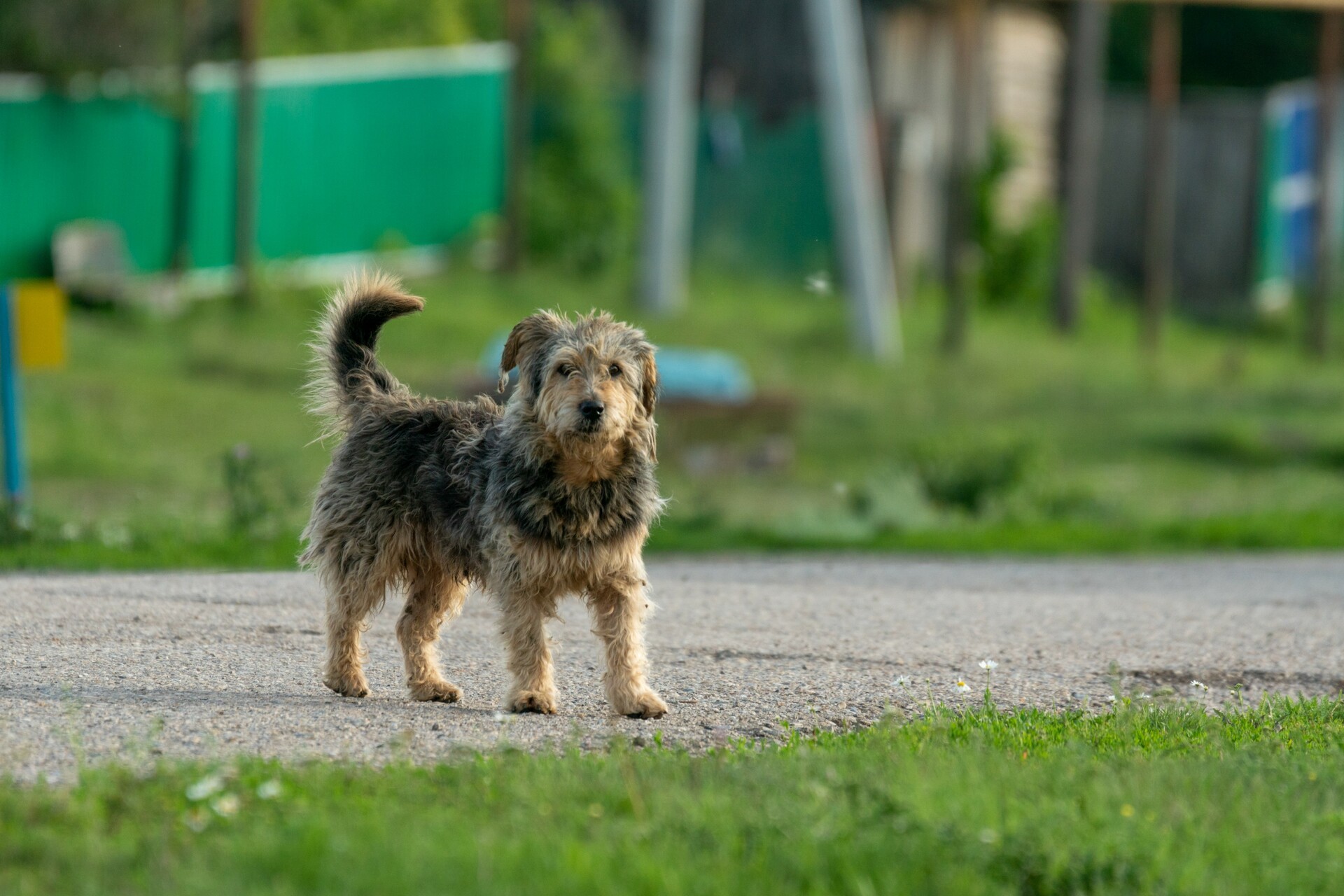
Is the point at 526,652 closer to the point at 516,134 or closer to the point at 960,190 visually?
the point at 960,190

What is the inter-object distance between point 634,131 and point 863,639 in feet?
56.2

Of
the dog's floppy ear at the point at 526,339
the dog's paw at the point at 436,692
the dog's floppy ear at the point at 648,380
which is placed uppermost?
the dog's floppy ear at the point at 526,339

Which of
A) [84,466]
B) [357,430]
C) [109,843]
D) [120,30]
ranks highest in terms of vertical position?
[120,30]

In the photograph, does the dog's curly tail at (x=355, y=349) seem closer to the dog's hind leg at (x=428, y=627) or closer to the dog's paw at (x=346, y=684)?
the dog's hind leg at (x=428, y=627)

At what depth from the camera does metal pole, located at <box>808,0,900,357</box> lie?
1862 cm

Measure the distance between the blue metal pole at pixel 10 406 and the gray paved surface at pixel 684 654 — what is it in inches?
71.7

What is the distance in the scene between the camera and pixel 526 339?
6039 millimetres

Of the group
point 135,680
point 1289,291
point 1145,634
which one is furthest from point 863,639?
point 1289,291

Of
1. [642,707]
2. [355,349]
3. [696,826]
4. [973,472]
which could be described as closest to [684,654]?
[642,707]

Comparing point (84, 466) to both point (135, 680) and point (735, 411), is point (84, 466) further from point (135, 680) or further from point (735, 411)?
point (135, 680)

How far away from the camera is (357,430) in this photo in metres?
6.61

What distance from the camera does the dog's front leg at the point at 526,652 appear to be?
19.8 feet

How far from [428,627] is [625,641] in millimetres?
866

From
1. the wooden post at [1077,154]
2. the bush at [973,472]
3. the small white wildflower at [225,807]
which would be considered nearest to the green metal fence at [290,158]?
the wooden post at [1077,154]
